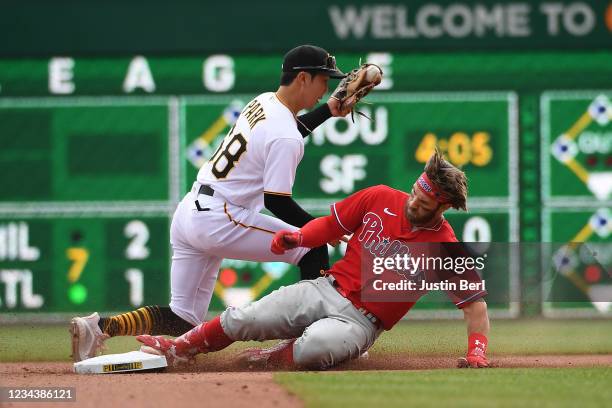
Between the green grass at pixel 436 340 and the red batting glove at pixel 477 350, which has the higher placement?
the red batting glove at pixel 477 350

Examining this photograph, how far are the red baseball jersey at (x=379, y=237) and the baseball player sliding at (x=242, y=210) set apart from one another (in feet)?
0.85

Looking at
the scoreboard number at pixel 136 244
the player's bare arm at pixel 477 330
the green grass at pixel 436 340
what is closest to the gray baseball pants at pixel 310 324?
the player's bare arm at pixel 477 330

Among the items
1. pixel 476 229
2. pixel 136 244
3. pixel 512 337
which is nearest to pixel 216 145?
pixel 136 244

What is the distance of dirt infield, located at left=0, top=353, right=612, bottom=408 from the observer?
4.37 metres

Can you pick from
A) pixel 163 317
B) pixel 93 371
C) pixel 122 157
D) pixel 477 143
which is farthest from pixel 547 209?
pixel 93 371

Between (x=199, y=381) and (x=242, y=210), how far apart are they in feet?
3.39

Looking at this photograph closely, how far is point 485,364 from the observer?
17.9ft

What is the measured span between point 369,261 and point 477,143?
3.14 metres

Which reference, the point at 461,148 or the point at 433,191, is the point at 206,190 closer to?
the point at 433,191

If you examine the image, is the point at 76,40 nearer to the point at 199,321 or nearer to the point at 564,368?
the point at 199,321

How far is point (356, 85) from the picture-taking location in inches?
242

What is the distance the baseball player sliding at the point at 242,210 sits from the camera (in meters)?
5.59

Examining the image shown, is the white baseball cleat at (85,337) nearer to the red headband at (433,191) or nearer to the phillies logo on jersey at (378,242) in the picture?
the phillies logo on jersey at (378,242)

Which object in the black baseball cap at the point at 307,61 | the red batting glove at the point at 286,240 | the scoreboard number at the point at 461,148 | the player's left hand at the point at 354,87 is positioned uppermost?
the black baseball cap at the point at 307,61
